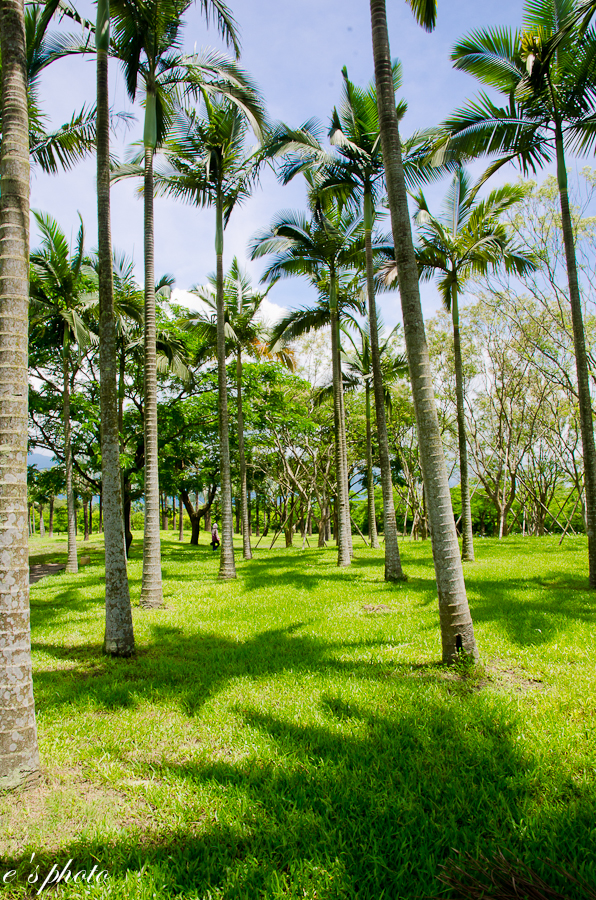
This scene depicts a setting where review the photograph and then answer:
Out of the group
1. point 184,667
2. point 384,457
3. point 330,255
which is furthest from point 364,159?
point 184,667

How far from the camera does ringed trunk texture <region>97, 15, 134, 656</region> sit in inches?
247

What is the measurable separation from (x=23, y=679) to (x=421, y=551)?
A: 637 inches

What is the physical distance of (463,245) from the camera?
13.5 metres

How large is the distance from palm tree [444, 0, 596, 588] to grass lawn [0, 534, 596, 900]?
15.1 feet

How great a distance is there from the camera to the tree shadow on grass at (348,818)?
7.89 feet

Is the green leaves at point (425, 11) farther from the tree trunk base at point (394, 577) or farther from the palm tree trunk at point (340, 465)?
the tree trunk base at point (394, 577)

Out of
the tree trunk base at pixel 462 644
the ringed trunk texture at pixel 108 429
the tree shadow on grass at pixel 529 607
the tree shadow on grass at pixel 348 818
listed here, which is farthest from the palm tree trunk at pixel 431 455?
the ringed trunk texture at pixel 108 429

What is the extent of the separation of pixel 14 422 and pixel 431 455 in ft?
12.9

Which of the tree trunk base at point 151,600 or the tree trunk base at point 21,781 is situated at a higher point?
the tree trunk base at point 21,781

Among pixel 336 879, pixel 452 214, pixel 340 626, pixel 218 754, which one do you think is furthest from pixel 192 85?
pixel 336 879

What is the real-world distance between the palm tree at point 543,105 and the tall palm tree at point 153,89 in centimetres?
485

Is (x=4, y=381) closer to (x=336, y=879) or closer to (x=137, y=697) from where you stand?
(x=137, y=697)

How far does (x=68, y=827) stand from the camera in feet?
9.34

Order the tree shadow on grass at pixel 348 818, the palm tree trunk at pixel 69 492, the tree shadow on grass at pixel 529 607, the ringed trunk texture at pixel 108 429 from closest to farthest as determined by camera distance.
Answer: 1. the tree shadow on grass at pixel 348 818
2. the ringed trunk texture at pixel 108 429
3. the tree shadow on grass at pixel 529 607
4. the palm tree trunk at pixel 69 492
